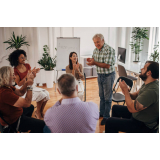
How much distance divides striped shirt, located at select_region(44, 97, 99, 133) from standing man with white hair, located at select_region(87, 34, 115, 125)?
4.75 feet

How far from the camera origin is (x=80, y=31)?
20.0ft

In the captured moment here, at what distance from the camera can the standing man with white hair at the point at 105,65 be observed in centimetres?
276

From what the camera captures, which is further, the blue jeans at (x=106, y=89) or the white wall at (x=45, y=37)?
the white wall at (x=45, y=37)

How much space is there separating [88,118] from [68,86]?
332mm

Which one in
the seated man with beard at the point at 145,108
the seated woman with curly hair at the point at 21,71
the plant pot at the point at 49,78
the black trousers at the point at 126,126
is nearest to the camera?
the seated man with beard at the point at 145,108

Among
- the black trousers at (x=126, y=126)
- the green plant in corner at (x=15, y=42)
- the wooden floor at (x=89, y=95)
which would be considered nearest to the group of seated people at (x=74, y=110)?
the black trousers at (x=126, y=126)

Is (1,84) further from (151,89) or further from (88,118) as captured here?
(151,89)

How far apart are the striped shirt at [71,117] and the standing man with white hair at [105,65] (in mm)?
1448

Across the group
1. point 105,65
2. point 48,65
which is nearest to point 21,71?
point 105,65

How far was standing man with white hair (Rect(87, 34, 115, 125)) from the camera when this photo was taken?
9.07 ft

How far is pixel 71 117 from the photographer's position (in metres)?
1.42

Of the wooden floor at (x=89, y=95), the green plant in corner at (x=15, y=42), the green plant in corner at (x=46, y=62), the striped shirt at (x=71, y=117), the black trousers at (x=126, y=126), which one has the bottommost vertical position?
the wooden floor at (x=89, y=95)

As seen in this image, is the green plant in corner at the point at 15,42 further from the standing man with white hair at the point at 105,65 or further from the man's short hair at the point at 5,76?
the man's short hair at the point at 5,76

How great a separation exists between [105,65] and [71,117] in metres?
1.55
